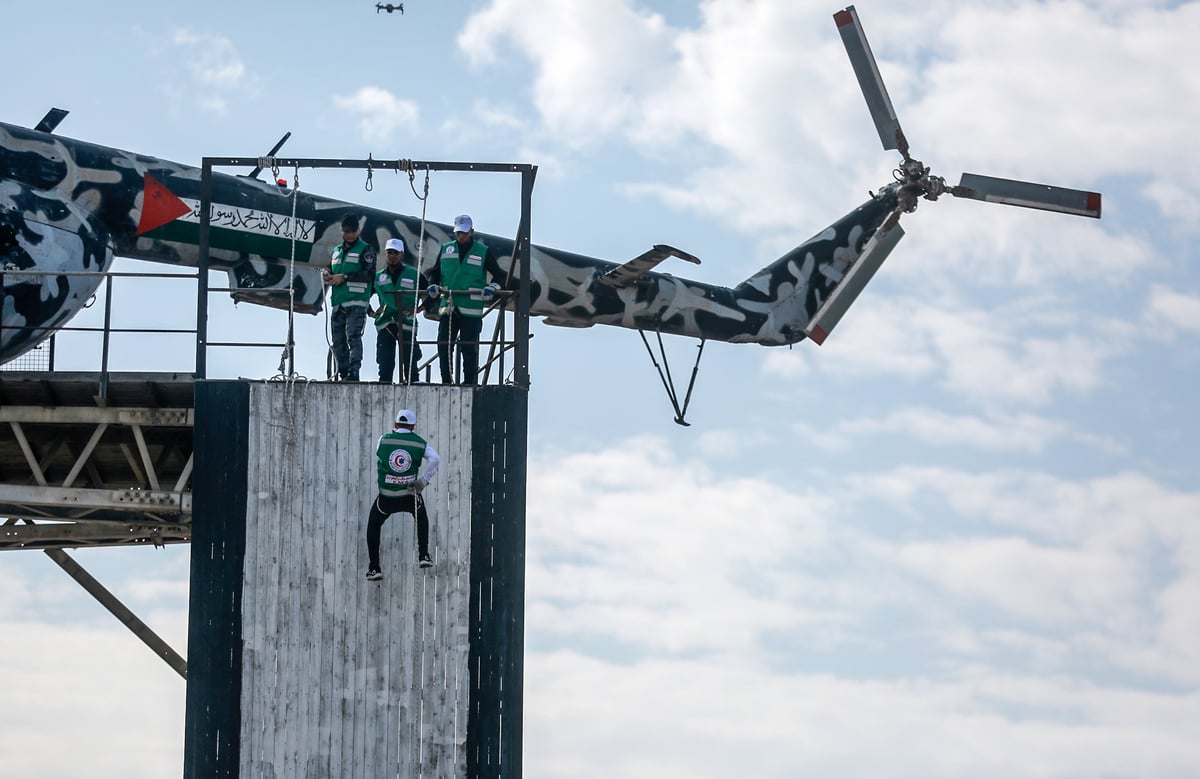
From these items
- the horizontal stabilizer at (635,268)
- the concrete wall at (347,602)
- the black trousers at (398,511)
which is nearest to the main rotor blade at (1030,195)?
the horizontal stabilizer at (635,268)

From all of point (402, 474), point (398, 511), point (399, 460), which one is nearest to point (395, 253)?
point (399, 460)

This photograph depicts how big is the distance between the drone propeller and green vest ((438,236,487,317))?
12702mm

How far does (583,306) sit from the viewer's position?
2942 cm

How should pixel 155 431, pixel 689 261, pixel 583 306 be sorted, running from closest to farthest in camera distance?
pixel 155 431 → pixel 689 261 → pixel 583 306

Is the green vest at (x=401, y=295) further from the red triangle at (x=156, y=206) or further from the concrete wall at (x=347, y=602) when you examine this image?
the red triangle at (x=156, y=206)

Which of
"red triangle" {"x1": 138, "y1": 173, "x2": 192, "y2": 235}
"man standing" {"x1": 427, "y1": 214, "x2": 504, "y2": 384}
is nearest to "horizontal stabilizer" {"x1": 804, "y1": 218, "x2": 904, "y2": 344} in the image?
"man standing" {"x1": 427, "y1": 214, "x2": 504, "y2": 384}

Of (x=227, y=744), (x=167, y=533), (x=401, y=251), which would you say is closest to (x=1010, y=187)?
(x=401, y=251)

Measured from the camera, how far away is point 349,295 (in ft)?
66.2

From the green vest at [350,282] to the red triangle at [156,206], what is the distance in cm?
782

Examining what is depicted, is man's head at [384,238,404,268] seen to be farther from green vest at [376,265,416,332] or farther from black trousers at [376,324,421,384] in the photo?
black trousers at [376,324,421,384]

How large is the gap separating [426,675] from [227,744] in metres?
2.40

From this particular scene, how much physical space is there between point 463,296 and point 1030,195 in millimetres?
13580

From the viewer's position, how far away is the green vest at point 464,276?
2008cm

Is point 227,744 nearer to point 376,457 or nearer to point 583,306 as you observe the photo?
point 376,457
